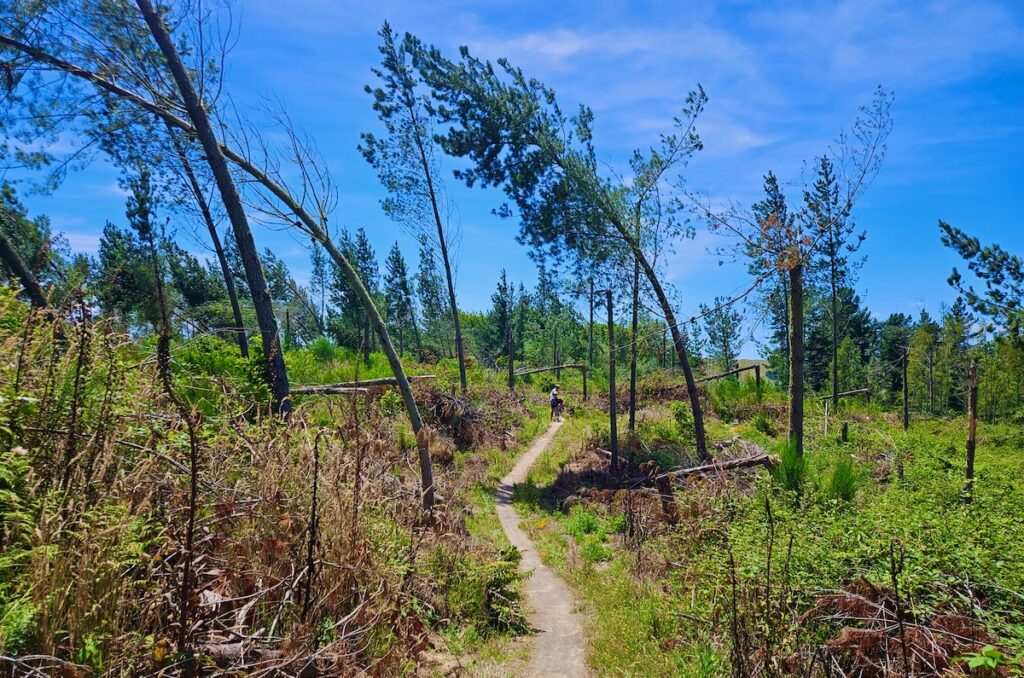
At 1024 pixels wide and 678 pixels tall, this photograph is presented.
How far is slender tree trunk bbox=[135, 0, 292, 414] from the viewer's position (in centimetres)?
620

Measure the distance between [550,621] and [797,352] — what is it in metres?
4.78

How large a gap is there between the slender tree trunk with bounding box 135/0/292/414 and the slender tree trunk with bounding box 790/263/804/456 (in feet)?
21.8

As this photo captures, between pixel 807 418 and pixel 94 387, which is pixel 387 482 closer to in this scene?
pixel 94 387

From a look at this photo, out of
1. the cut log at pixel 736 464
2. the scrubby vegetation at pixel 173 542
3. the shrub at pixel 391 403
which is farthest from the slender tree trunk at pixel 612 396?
the scrubby vegetation at pixel 173 542

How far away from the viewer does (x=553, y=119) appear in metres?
12.5

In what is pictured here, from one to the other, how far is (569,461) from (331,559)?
1019cm

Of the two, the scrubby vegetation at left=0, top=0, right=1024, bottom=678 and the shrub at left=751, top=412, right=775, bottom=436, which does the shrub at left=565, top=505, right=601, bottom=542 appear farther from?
the shrub at left=751, top=412, right=775, bottom=436

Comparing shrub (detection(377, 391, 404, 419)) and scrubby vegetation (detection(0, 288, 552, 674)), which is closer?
scrubby vegetation (detection(0, 288, 552, 674))

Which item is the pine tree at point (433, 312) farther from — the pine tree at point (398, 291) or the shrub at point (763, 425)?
the shrub at point (763, 425)

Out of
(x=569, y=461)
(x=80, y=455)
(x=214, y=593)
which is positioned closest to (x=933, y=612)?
(x=214, y=593)

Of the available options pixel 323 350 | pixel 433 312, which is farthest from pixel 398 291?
pixel 323 350

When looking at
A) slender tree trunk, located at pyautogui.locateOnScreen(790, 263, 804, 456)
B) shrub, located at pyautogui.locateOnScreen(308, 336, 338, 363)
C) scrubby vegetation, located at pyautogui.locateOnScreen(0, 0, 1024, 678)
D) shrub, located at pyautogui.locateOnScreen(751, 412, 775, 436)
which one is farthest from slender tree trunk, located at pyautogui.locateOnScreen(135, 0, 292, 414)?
shrub, located at pyautogui.locateOnScreen(751, 412, 775, 436)

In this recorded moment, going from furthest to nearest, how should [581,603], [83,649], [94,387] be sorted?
[581,603] < [94,387] < [83,649]

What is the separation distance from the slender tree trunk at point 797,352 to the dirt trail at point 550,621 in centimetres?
385
